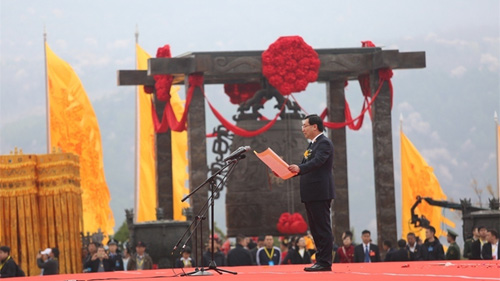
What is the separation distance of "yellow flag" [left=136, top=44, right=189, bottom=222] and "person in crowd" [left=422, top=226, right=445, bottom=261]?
11.7 m

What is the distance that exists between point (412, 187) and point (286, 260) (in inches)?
553

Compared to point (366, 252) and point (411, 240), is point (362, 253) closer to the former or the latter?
point (366, 252)

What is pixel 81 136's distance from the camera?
28438 millimetres

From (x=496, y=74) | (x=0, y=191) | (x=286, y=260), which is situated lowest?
(x=286, y=260)

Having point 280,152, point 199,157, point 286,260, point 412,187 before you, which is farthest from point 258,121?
point 412,187

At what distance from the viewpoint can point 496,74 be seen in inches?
3346

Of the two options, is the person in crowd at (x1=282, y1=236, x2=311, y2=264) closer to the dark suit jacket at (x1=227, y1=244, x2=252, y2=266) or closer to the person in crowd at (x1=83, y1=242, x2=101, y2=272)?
the dark suit jacket at (x1=227, y1=244, x2=252, y2=266)

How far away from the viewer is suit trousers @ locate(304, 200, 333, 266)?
1188cm

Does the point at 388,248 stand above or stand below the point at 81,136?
below

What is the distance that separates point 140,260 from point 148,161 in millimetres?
11970

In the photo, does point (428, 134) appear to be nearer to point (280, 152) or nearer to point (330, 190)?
point (280, 152)

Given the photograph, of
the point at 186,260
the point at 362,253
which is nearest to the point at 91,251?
the point at 186,260

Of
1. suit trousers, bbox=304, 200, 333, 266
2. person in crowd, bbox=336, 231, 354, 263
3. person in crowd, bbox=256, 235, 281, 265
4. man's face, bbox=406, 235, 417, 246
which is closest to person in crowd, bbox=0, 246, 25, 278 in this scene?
person in crowd, bbox=256, 235, 281, 265

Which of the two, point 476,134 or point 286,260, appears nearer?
point 286,260
